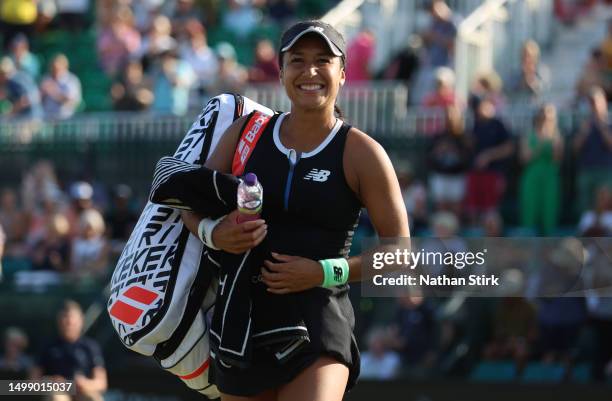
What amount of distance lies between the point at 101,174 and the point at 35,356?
3.15 metres

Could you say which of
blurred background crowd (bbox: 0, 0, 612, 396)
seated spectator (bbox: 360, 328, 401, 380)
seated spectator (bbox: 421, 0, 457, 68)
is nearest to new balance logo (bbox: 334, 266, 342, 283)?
blurred background crowd (bbox: 0, 0, 612, 396)

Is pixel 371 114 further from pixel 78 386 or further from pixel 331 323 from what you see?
pixel 331 323

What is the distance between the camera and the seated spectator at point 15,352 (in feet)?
42.1

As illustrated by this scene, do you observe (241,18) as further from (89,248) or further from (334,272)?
(334,272)

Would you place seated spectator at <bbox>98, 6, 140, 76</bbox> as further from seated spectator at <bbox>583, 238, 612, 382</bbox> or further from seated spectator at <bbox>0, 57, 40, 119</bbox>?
seated spectator at <bbox>583, 238, 612, 382</bbox>

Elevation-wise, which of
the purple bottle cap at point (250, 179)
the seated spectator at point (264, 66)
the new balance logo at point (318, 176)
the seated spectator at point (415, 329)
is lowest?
the seated spectator at point (415, 329)

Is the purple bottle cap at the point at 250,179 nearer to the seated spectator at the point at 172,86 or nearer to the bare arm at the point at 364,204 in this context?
the bare arm at the point at 364,204

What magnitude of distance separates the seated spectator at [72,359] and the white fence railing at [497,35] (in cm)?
484

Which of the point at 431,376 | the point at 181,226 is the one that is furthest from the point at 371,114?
the point at 181,226

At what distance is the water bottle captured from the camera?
17.6 feet

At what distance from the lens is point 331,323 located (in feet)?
18.2

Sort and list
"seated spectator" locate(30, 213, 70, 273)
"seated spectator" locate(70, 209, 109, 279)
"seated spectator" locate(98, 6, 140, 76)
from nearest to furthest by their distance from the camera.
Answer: "seated spectator" locate(70, 209, 109, 279) → "seated spectator" locate(30, 213, 70, 273) → "seated spectator" locate(98, 6, 140, 76)

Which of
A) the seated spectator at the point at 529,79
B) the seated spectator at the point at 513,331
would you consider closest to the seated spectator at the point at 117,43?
the seated spectator at the point at 529,79

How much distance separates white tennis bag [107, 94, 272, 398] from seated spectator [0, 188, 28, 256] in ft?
29.7
